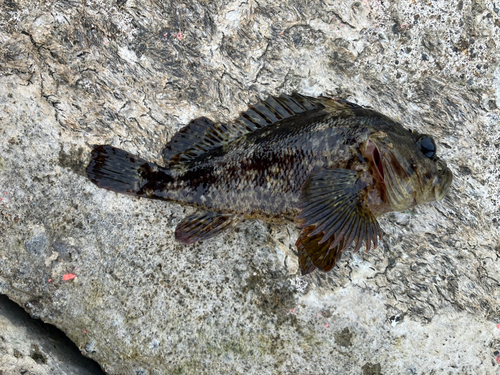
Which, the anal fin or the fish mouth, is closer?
the fish mouth

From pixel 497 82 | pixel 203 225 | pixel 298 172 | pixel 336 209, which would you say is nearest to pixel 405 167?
pixel 336 209

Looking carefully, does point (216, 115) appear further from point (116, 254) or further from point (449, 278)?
point (449, 278)

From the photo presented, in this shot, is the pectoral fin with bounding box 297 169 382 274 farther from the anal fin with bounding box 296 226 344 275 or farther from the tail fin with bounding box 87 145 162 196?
the tail fin with bounding box 87 145 162 196

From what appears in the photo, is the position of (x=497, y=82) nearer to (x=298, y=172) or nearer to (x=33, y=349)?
(x=298, y=172)

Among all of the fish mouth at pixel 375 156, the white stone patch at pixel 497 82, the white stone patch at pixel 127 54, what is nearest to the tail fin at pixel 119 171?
the white stone patch at pixel 127 54

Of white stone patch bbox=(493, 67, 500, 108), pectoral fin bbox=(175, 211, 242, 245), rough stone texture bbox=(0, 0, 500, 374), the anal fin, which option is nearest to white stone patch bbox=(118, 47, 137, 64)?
rough stone texture bbox=(0, 0, 500, 374)

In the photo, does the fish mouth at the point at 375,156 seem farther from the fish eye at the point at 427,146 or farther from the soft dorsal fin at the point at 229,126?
the soft dorsal fin at the point at 229,126
